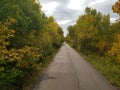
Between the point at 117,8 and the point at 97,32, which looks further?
the point at 97,32

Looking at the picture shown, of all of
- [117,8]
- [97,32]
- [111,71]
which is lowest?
[111,71]

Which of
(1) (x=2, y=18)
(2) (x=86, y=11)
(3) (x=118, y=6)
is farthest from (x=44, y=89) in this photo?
Result: (2) (x=86, y=11)

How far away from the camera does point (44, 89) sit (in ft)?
47.6

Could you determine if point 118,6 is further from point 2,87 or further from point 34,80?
point 2,87

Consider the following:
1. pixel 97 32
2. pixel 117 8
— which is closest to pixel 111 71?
pixel 117 8

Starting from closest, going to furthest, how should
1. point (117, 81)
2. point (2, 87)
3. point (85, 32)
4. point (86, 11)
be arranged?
1. point (2, 87)
2. point (117, 81)
3. point (85, 32)
4. point (86, 11)

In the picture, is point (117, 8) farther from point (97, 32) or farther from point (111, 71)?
point (97, 32)

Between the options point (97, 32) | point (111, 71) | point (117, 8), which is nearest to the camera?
point (117, 8)

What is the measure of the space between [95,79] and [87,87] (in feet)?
9.80

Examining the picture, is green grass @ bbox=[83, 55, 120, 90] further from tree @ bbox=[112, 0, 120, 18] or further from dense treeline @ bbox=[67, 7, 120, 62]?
dense treeline @ bbox=[67, 7, 120, 62]

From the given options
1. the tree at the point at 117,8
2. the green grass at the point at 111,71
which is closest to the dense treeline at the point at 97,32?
the green grass at the point at 111,71

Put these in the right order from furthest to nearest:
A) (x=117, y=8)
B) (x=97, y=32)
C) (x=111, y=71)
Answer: (x=97, y=32) < (x=111, y=71) < (x=117, y=8)

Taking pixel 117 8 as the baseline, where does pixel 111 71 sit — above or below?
below

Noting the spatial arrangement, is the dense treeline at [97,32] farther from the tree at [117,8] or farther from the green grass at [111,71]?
the tree at [117,8]
